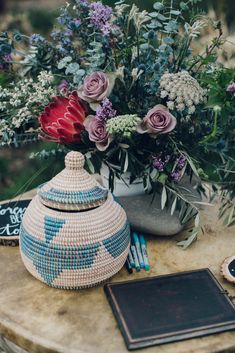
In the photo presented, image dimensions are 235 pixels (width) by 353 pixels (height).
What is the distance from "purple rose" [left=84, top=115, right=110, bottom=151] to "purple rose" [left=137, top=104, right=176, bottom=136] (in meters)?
0.11

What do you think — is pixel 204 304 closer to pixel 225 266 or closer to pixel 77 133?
pixel 225 266

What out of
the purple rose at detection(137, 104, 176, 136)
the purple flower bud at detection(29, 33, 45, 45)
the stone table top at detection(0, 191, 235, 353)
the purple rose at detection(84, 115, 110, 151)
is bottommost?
the stone table top at detection(0, 191, 235, 353)

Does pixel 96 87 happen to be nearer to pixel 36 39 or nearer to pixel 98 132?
pixel 98 132

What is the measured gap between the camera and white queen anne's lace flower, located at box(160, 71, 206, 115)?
1.50 metres

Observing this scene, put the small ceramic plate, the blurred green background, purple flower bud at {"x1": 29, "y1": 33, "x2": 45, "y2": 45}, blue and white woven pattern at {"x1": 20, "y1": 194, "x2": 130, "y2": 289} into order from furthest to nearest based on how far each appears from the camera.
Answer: the blurred green background, purple flower bud at {"x1": 29, "y1": 33, "x2": 45, "y2": 45}, the small ceramic plate, blue and white woven pattern at {"x1": 20, "y1": 194, "x2": 130, "y2": 289}

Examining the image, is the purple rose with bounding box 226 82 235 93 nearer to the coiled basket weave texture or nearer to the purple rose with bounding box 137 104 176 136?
the purple rose with bounding box 137 104 176 136

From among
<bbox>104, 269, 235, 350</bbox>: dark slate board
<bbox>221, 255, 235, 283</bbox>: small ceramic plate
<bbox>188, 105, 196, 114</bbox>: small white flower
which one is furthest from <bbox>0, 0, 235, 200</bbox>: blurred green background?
<bbox>221, 255, 235, 283</bbox>: small ceramic plate

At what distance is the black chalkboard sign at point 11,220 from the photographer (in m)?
1.63

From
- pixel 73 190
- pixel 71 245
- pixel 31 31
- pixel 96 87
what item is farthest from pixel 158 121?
pixel 31 31

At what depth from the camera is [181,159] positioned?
5.20ft

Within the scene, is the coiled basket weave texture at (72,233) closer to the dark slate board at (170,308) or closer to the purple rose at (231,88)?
the dark slate board at (170,308)

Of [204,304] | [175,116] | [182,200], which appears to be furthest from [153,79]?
[204,304]

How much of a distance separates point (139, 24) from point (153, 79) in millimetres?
184

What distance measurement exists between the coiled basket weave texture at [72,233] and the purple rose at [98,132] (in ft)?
0.49
